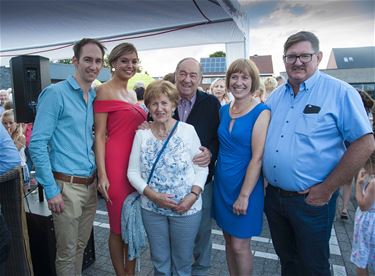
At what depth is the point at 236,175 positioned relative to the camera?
78.8 inches

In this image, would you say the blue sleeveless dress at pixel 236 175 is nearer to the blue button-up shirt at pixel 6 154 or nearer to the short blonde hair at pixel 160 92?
Answer: the short blonde hair at pixel 160 92

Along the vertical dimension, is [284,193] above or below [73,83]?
below

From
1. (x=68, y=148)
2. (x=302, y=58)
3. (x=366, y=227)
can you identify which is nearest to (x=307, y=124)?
(x=302, y=58)

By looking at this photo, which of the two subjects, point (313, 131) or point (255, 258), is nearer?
point (313, 131)

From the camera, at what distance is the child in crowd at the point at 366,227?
222cm

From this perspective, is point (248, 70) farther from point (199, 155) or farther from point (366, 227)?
point (366, 227)

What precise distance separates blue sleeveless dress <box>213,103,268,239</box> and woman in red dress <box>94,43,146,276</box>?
0.65 meters

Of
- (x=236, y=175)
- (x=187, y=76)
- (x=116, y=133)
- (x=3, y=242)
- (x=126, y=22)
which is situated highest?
(x=126, y=22)

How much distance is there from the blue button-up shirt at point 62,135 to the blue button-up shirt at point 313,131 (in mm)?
1266

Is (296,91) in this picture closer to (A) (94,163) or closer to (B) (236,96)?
(B) (236,96)

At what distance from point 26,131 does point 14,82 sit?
2.46 meters

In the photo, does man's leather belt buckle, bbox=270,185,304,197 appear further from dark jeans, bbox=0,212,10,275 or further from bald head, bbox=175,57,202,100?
dark jeans, bbox=0,212,10,275

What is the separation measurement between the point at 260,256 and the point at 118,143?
2.07m

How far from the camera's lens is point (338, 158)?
1808 mm
